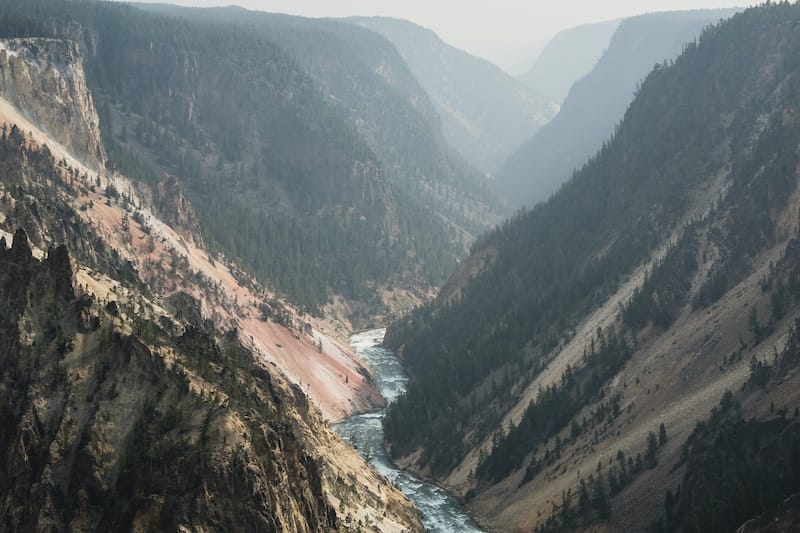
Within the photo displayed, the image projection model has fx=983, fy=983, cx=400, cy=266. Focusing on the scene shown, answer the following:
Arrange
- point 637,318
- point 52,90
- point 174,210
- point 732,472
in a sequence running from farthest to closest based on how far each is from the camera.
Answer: point 174,210 < point 52,90 < point 637,318 < point 732,472

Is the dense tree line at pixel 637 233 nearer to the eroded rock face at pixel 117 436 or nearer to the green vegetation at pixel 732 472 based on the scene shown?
the green vegetation at pixel 732 472

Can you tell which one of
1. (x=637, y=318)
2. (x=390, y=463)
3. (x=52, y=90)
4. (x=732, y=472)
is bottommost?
(x=732, y=472)

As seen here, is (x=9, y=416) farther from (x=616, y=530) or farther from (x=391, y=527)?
(x=616, y=530)

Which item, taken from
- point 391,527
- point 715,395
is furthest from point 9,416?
point 715,395

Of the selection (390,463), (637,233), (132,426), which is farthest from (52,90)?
(132,426)

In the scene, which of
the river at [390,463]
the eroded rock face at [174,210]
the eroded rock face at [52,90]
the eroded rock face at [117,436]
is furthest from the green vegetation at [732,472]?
the eroded rock face at [174,210]

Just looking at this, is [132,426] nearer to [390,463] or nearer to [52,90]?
[390,463]
